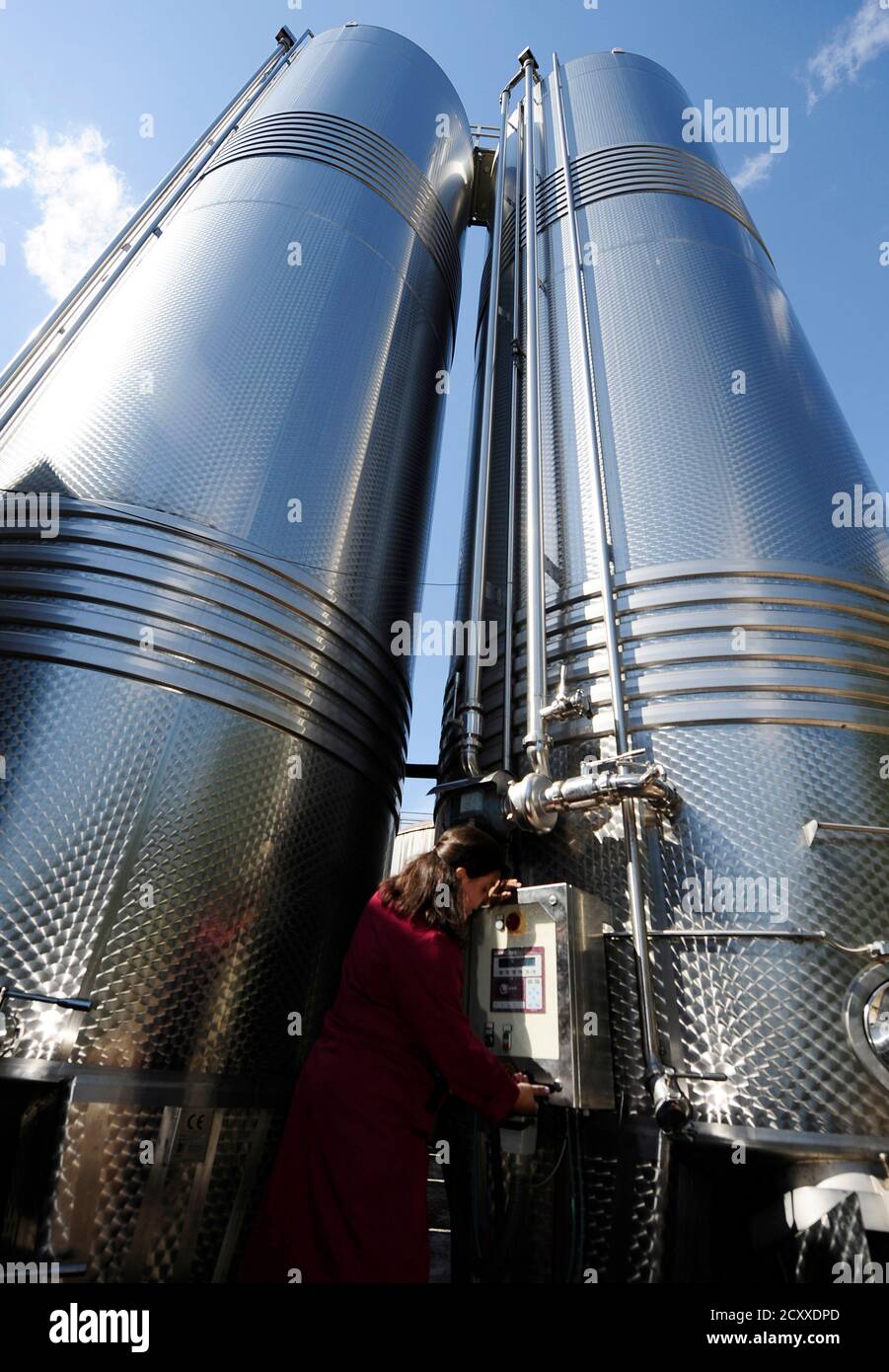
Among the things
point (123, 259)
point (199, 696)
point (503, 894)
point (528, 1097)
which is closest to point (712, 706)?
point (503, 894)

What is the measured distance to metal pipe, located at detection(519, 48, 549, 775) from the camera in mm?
3291

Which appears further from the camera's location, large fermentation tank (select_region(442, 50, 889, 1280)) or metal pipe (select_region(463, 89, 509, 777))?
metal pipe (select_region(463, 89, 509, 777))

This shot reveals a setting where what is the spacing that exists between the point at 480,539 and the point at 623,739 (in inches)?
72.2

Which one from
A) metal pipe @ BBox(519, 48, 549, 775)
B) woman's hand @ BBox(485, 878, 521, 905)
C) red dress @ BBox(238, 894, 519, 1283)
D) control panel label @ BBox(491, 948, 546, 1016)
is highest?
metal pipe @ BBox(519, 48, 549, 775)

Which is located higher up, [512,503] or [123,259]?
[123,259]

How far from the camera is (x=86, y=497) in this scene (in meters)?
3.49

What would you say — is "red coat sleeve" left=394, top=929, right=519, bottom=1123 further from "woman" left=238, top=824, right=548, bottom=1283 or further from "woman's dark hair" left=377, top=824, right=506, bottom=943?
"woman's dark hair" left=377, top=824, right=506, bottom=943

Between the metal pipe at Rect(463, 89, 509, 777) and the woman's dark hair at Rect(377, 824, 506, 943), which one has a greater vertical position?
the metal pipe at Rect(463, 89, 509, 777)

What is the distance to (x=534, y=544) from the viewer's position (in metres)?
3.84

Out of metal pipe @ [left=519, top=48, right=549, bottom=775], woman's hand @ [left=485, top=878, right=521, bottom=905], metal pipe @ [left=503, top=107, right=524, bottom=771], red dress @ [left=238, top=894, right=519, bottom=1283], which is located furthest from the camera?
metal pipe @ [left=503, top=107, right=524, bottom=771]

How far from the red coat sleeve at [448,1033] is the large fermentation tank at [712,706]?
0.54 m

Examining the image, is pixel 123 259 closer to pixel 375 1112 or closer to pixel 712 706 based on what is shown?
pixel 712 706

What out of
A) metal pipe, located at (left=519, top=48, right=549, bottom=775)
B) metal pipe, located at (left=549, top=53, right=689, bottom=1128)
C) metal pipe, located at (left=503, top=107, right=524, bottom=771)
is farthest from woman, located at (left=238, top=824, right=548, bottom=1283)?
metal pipe, located at (left=503, top=107, right=524, bottom=771)
